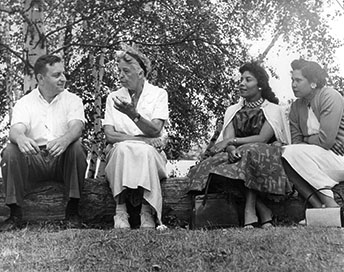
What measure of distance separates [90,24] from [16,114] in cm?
476

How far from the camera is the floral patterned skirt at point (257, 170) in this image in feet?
18.3

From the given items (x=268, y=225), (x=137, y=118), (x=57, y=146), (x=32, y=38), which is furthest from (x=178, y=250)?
(x=32, y=38)

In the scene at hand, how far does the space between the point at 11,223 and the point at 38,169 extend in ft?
1.84

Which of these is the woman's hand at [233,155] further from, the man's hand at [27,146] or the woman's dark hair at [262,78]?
the man's hand at [27,146]

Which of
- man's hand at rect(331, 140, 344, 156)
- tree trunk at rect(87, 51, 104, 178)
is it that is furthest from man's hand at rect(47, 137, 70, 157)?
tree trunk at rect(87, 51, 104, 178)

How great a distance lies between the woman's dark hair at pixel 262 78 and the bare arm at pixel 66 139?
1.77 meters

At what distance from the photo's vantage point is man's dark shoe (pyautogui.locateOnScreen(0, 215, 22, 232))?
19.0 feet

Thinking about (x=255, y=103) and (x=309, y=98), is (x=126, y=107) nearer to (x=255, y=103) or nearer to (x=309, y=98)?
(x=255, y=103)

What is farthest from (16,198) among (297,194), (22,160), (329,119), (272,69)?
(272,69)

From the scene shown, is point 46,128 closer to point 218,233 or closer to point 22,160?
point 22,160

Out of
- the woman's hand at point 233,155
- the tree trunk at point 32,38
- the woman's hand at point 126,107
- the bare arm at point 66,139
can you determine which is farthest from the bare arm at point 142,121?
the tree trunk at point 32,38

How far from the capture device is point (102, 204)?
6172mm

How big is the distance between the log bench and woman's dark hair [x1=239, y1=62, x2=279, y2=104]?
3.51 feet

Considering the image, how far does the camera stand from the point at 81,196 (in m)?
6.12
